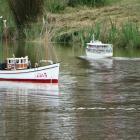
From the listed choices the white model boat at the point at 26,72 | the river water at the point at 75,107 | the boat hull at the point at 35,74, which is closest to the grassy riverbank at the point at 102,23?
the river water at the point at 75,107

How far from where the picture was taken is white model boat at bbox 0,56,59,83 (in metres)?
46.3

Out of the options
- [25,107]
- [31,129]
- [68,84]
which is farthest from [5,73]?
[31,129]

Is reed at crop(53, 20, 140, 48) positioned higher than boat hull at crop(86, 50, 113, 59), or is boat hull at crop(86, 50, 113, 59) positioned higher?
reed at crop(53, 20, 140, 48)

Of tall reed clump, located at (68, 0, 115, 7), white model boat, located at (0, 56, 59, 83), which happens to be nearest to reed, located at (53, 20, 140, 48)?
tall reed clump, located at (68, 0, 115, 7)

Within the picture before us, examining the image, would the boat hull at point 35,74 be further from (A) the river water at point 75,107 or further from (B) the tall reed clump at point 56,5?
(B) the tall reed clump at point 56,5

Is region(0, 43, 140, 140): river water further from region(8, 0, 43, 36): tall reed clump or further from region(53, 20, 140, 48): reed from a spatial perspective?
region(8, 0, 43, 36): tall reed clump

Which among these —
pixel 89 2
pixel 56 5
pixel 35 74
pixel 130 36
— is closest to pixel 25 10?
pixel 130 36

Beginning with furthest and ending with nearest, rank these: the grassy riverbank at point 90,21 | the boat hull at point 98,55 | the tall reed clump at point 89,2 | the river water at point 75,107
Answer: the tall reed clump at point 89,2, the grassy riverbank at point 90,21, the boat hull at point 98,55, the river water at point 75,107

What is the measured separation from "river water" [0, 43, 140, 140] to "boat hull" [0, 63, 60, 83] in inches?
40.2

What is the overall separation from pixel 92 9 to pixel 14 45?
777 inches

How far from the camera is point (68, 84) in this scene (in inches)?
1799

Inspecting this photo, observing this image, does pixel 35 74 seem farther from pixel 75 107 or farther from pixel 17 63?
pixel 75 107

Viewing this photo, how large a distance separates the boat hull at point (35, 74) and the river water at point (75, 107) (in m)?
1.02

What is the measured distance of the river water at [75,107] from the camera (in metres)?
25.7
